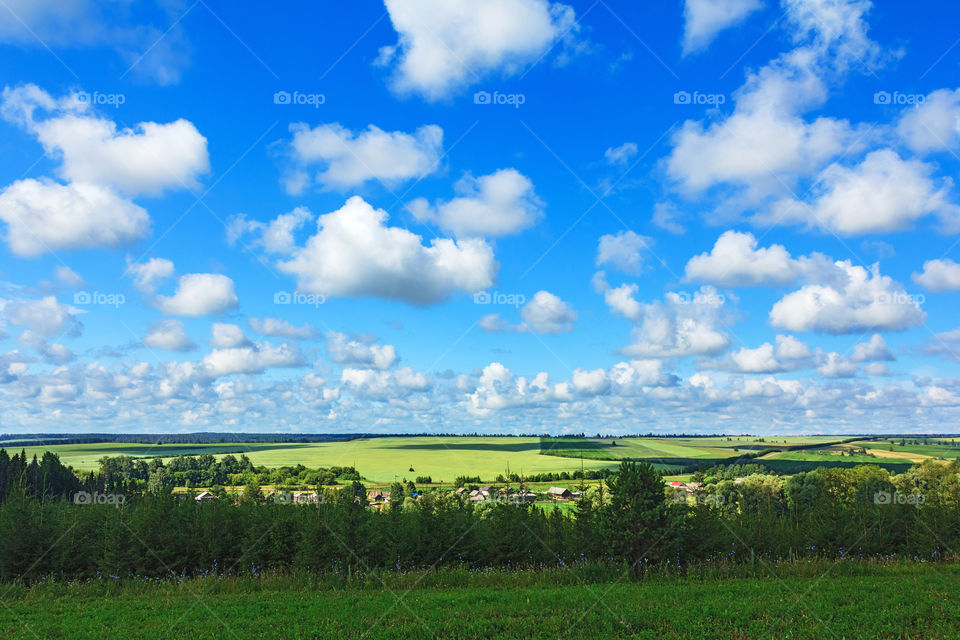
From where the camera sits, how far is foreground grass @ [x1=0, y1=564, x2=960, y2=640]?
35.3 ft

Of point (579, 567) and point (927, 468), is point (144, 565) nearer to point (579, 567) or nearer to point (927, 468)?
point (579, 567)

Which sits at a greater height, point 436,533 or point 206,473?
point 436,533

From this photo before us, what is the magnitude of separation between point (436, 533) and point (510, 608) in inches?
296

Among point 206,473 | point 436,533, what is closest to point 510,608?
point 436,533

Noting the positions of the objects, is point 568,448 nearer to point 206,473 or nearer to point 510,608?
point 206,473

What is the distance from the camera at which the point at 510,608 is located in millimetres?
12117

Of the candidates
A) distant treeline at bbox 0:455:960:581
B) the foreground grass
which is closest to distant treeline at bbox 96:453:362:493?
distant treeline at bbox 0:455:960:581

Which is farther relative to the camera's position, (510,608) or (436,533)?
(436,533)

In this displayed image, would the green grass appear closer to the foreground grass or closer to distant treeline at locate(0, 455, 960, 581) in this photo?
distant treeline at locate(0, 455, 960, 581)

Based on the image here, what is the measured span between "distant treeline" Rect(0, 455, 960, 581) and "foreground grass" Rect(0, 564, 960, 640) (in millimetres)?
1905

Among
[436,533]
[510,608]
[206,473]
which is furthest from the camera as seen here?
[206,473]

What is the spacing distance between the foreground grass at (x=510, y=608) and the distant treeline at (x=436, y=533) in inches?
75.0

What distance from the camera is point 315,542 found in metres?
18.4

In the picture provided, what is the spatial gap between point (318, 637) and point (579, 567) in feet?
29.0
